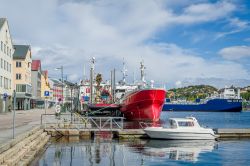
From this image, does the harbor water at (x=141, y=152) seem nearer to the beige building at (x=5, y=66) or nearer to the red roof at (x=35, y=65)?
the beige building at (x=5, y=66)

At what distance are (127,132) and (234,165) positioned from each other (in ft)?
52.9

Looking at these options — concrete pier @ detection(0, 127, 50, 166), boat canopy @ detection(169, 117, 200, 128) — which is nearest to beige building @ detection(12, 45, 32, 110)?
boat canopy @ detection(169, 117, 200, 128)

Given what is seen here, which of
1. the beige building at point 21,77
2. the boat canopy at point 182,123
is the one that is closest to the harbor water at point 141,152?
the boat canopy at point 182,123

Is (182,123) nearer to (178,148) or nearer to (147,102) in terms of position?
(178,148)

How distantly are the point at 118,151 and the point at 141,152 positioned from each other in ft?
5.72

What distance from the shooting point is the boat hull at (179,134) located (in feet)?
126

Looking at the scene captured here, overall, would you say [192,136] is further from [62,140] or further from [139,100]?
[139,100]

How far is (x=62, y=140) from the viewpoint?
37125 millimetres

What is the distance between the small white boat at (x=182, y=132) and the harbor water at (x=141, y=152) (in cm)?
75

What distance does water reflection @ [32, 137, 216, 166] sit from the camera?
2542cm

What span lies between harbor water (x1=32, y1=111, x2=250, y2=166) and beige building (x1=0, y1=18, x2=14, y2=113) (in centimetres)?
4166

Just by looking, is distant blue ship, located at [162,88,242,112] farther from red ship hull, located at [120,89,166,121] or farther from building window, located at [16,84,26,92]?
red ship hull, located at [120,89,166,121]

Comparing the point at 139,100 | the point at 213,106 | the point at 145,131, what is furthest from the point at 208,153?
the point at 213,106

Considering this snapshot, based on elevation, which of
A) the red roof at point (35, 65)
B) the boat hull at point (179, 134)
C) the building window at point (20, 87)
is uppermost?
the red roof at point (35, 65)
